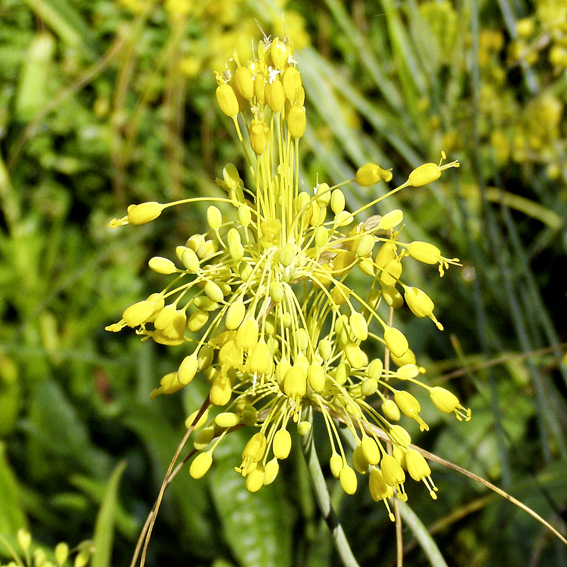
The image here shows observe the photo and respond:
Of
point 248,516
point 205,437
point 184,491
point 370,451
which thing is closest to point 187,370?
point 205,437

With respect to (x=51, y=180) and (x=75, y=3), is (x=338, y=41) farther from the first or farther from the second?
(x=51, y=180)

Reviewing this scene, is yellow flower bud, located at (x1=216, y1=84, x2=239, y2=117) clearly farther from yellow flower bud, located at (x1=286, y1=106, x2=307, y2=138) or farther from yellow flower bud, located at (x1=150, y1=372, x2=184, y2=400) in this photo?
yellow flower bud, located at (x1=150, y1=372, x2=184, y2=400)

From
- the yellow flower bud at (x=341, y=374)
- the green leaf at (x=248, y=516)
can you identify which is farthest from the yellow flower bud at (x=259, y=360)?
the green leaf at (x=248, y=516)

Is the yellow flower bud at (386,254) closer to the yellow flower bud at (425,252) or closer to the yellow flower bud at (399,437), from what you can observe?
the yellow flower bud at (425,252)

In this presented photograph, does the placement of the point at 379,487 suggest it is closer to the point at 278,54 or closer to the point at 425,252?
the point at 425,252

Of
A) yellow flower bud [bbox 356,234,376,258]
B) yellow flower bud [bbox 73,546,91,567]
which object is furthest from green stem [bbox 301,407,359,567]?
yellow flower bud [bbox 73,546,91,567]

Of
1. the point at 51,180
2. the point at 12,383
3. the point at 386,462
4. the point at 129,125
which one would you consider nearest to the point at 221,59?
the point at 129,125
